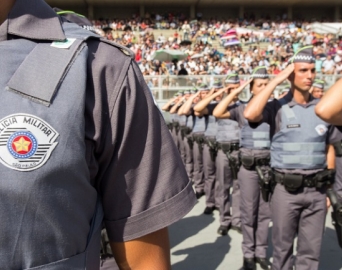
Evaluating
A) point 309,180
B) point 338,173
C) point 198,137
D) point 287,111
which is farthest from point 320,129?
point 198,137

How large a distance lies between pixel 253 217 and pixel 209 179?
275 cm

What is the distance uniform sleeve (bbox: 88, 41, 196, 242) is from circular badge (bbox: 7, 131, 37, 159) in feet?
0.42

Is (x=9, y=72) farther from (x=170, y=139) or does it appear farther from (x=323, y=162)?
(x=323, y=162)

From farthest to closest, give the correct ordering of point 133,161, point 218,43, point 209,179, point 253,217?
point 218,43 → point 209,179 → point 253,217 → point 133,161

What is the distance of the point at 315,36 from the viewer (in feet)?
78.5

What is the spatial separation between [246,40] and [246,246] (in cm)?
2110

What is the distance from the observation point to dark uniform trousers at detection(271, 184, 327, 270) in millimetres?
3703

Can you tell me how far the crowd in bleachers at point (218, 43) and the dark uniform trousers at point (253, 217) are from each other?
493 inches

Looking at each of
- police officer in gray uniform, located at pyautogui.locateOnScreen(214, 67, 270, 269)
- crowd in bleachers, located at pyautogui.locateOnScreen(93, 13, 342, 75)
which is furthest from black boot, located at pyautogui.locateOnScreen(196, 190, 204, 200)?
crowd in bleachers, located at pyautogui.locateOnScreen(93, 13, 342, 75)

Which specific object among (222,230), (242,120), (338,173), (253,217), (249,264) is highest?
(242,120)

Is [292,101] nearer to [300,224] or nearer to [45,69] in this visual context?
[300,224]

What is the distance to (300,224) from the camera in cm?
380

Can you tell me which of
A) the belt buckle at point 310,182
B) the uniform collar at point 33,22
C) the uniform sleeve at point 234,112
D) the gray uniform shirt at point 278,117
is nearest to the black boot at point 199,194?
the uniform sleeve at point 234,112

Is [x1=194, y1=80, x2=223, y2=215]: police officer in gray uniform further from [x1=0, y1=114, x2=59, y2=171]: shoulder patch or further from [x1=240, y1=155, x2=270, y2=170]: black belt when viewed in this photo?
[x1=0, y1=114, x2=59, y2=171]: shoulder patch
